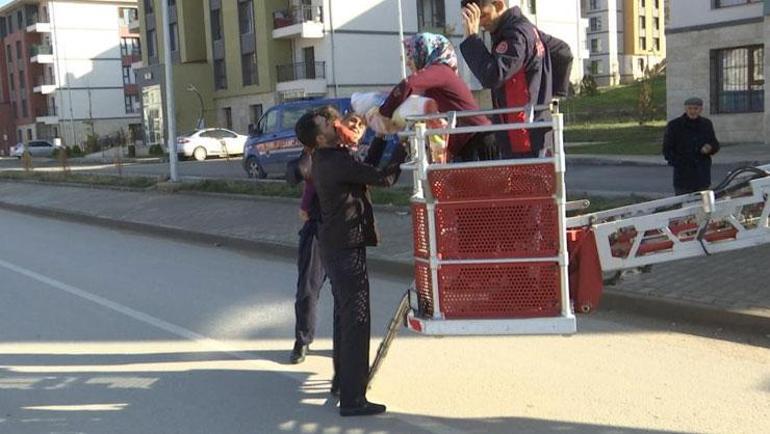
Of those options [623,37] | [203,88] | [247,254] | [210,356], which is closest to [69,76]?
[203,88]

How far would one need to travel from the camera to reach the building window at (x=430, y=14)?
49562 mm

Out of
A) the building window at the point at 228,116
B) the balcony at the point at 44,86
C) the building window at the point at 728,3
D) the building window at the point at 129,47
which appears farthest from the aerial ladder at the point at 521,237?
the building window at the point at 129,47

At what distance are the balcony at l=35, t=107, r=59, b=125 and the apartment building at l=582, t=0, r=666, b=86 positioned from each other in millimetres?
54745

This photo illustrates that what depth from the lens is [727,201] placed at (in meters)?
4.19

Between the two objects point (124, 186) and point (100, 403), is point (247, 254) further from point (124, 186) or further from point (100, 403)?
point (124, 186)

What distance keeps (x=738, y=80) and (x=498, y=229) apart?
24.5m

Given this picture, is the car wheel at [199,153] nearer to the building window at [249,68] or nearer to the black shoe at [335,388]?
the building window at [249,68]

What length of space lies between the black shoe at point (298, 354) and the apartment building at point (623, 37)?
79517mm

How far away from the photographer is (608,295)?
7191 millimetres

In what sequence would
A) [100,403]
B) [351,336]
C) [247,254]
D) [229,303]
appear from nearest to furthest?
[351,336] < [100,403] < [229,303] < [247,254]

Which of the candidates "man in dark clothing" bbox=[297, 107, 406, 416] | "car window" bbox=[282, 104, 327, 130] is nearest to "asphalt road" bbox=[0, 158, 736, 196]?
"car window" bbox=[282, 104, 327, 130]

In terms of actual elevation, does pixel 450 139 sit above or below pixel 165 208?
above

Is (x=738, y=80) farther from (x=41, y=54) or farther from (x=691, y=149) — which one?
(x=41, y=54)

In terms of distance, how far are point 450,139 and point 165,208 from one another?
1328 centimetres
